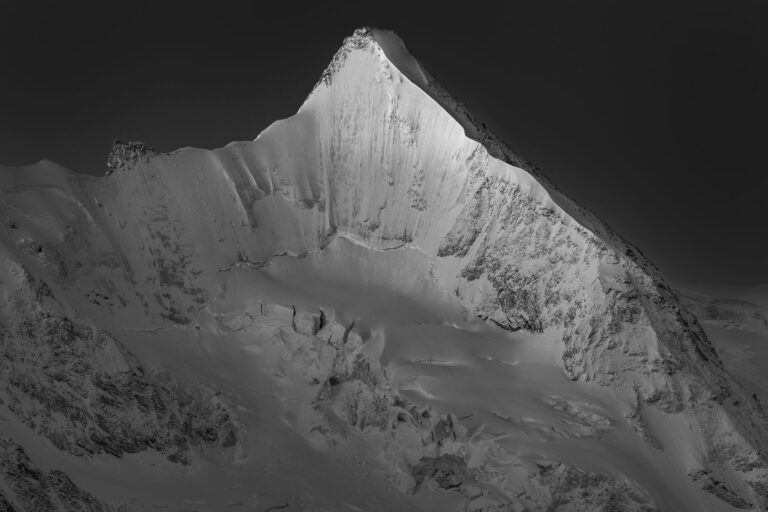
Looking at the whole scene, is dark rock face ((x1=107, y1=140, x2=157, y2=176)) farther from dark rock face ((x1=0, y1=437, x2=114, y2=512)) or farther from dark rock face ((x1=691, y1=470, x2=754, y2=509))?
dark rock face ((x1=691, y1=470, x2=754, y2=509))

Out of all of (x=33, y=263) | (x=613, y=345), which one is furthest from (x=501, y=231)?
(x=33, y=263)

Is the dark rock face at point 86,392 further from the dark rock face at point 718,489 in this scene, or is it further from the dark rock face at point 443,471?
the dark rock face at point 718,489

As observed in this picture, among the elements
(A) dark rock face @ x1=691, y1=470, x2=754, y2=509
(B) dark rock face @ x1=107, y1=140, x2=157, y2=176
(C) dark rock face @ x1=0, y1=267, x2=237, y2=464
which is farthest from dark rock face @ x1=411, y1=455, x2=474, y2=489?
(B) dark rock face @ x1=107, y1=140, x2=157, y2=176

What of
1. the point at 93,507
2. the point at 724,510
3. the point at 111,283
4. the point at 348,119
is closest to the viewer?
the point at 93,507

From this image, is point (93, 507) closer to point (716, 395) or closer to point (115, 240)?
point (115, 240)

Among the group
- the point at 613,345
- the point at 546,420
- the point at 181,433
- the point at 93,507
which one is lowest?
the point at 93,507

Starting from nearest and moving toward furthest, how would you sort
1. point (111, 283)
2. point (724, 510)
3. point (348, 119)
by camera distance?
point (724, 510)
point (111, 283)
point (348, 119)
